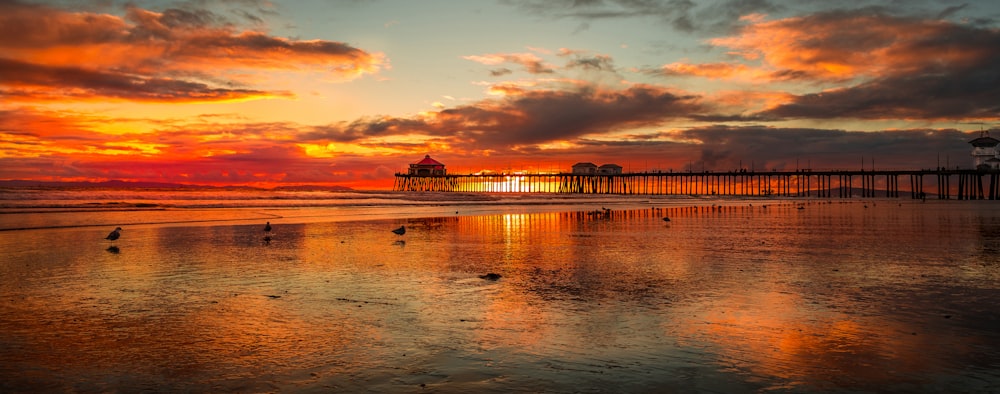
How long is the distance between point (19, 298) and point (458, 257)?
7.48m

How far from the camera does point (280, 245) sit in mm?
15906

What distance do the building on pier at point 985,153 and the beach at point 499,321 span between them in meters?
103

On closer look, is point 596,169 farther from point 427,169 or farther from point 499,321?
point 499,321

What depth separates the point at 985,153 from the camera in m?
95.1

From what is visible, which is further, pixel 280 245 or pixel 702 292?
pixel 280 245

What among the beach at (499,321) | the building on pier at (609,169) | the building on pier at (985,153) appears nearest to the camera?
the beach at (499,321)

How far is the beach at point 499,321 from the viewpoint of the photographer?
474cm

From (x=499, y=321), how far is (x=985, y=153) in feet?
383

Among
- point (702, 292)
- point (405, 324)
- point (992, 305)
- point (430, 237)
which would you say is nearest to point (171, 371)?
point (405, 324)

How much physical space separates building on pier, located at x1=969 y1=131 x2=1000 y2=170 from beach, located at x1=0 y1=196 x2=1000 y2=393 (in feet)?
338

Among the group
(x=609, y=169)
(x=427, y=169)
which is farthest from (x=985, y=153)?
(x=427, y=169)

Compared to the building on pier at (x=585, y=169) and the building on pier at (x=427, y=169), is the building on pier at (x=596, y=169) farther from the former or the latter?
the building on pier at (x=427, y=169)

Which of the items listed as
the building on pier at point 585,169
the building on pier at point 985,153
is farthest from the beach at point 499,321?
the building on pier at point 585,169

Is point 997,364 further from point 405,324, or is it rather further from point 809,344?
point 405,324
